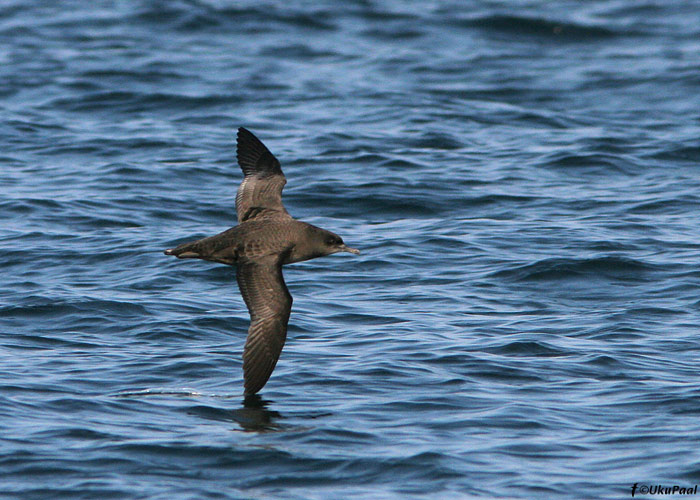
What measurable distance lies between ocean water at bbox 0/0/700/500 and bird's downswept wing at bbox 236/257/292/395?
245 millimetres

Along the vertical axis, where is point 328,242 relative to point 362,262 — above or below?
above

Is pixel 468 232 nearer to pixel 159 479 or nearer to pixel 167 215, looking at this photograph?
pixel 167 215

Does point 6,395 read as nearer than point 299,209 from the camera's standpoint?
Yes

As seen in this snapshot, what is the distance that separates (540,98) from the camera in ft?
59.5

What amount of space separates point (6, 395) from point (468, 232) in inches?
222

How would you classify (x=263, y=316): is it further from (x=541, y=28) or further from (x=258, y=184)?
(x=541, y=28)

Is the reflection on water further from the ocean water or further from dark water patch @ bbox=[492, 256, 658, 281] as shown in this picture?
dark water patch @ bbox=[492, 256, 658, 281]

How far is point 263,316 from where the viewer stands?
26.0 ft

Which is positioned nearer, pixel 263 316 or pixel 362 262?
pixel 263 316

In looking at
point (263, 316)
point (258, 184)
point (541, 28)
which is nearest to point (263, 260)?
point (263, 316)

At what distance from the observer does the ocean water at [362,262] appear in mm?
7027

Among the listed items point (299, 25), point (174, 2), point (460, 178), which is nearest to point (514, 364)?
point (460, 178)

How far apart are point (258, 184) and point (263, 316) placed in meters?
1.70

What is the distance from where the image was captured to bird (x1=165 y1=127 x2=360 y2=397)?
777 cm
